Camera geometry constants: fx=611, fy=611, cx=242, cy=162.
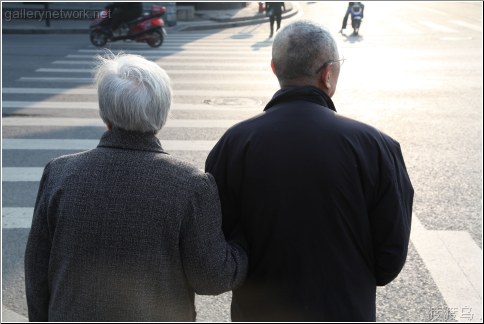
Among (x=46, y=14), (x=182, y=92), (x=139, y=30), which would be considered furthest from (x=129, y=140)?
(x=46, y=14)

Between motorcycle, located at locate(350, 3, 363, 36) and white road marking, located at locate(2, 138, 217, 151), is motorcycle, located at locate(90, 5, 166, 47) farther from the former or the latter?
white road marking, located at locate(2, 138, 217, 151)

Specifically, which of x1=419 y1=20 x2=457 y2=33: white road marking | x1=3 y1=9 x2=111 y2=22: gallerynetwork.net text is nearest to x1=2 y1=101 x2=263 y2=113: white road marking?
x1=3 y1=9 x2=111 y2=22: gallerynetwork.net text

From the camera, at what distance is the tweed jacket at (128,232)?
1978 mm

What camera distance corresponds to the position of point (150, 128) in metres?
2.04

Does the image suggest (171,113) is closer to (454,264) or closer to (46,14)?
(454,264)

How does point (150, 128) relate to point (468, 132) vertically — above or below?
above

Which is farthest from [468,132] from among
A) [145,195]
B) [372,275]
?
[145,195]

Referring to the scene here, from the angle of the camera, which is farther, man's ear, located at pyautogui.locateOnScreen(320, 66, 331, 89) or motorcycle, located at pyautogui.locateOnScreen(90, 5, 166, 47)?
motorcycle, located at pyautogui.locateOnScreen(90, 5, 166, 47)

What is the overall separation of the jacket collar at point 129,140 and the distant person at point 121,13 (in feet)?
50.9

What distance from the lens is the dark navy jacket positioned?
2070 millimetres

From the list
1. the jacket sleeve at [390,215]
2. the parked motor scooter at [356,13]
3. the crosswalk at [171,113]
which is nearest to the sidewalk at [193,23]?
the crosswalk at [171,113]

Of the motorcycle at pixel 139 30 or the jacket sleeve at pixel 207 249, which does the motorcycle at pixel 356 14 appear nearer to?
the motorcycle at pixel 139 30

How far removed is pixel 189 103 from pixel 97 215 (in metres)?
8.23

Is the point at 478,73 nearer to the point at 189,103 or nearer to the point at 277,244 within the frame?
the point at 189,103
